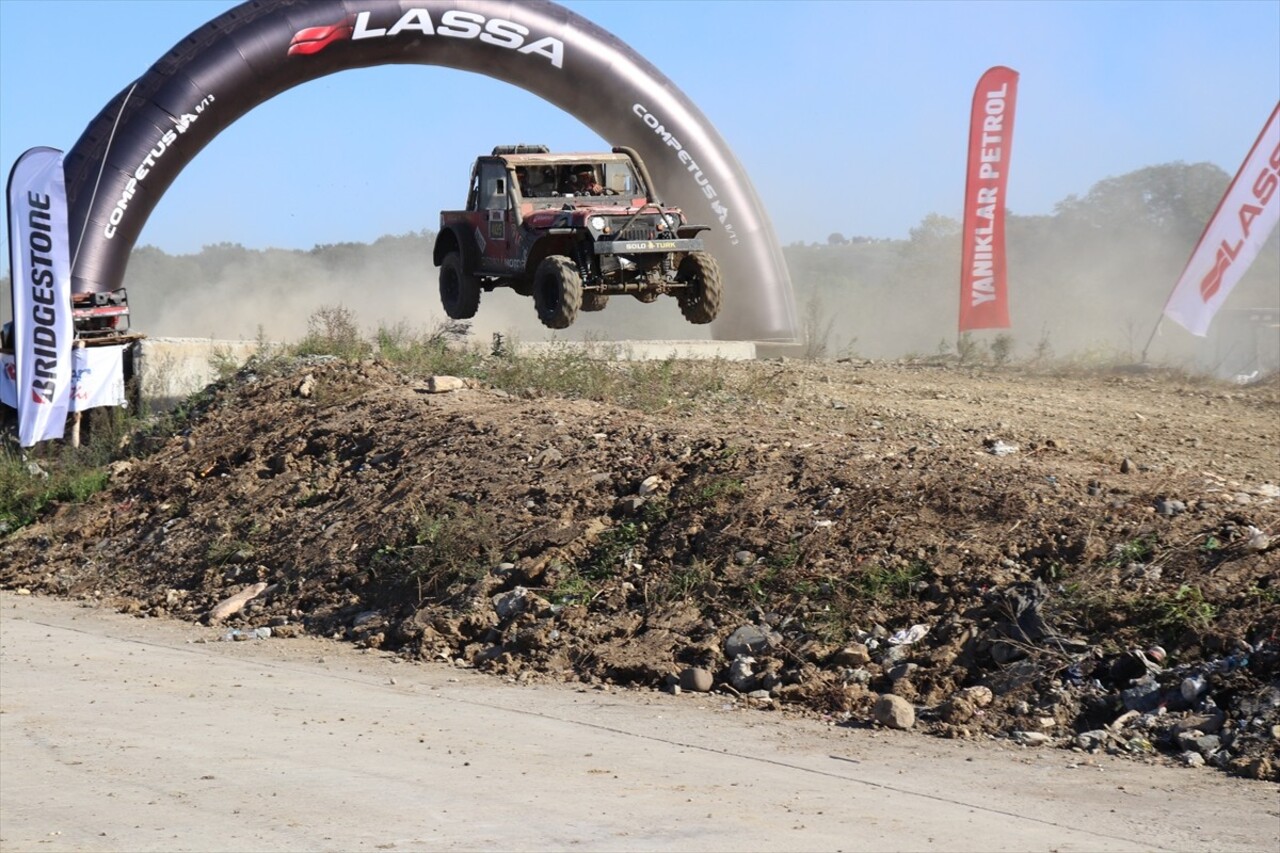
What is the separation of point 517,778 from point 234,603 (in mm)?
5052

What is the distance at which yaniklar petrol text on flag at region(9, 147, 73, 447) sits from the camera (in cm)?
1448

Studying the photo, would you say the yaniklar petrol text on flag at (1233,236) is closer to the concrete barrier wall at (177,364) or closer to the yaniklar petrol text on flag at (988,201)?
the yaniklar petrol text on flag at (988,201)

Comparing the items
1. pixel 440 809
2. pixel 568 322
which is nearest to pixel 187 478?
pixel 568 322

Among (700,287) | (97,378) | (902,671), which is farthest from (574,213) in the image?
(902,671)

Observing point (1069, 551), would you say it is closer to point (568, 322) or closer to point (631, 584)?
point (631, 584)

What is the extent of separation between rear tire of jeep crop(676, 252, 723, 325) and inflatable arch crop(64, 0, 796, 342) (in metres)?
3.62

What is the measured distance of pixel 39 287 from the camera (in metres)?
14.6

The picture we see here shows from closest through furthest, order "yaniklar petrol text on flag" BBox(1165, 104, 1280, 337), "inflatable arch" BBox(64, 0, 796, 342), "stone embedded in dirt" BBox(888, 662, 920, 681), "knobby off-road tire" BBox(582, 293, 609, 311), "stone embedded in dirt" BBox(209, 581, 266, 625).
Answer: "stone embedded in dirt" BBox(888, 662, 920, 681)
"stone embedded in dirt" BBox(209, 581, 266, 625)
"knobby off-road tire" BBox(582, 293, 609, 311)
"inflatable arch" BBox(64, 0, 796, 342)
"yaniklar petrol text on flag" BBox(1165, 104, 1280, 337)

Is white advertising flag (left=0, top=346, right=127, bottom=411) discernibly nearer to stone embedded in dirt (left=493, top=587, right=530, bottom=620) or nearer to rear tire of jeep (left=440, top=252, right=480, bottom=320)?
rear tire of jeep (left=440, top=252, right=480, bottom=320)

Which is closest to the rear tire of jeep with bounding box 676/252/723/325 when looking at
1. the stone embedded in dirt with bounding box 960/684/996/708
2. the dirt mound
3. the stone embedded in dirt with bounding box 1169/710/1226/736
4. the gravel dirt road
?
the dirt mound

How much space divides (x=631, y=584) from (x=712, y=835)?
3.98m

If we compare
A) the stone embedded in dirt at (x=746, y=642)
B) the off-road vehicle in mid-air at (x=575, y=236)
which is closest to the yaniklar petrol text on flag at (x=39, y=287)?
the off-road vehicle in mid-air at (x=575, y=236)

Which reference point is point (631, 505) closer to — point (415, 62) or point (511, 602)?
point (511, 602)

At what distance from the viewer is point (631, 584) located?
9703 millimetres
